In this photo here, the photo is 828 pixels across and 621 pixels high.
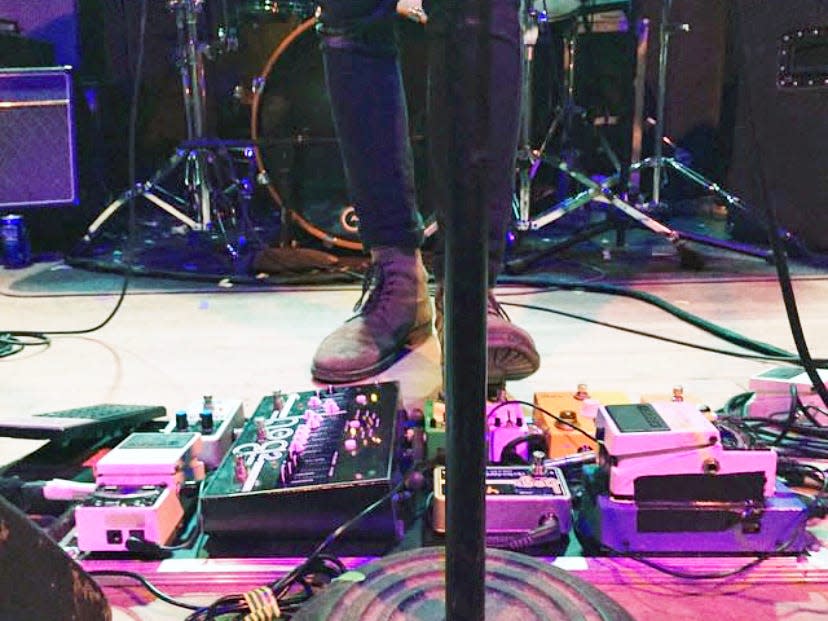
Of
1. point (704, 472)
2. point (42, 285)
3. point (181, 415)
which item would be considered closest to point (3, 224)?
point (42, 285)

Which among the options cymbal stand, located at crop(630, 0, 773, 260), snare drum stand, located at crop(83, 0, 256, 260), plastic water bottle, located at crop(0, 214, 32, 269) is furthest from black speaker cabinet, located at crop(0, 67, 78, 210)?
cymbal stand, located at crop(630, 0, 773, 260)

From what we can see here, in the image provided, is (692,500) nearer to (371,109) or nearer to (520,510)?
(520,510)


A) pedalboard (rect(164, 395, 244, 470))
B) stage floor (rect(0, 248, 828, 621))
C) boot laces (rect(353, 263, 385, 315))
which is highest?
boot laces (rect(353, 263, 385, 315))

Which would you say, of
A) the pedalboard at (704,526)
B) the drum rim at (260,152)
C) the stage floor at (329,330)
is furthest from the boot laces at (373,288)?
the drum rim at (260,152)

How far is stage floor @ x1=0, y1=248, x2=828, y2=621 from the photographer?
26.7 inches

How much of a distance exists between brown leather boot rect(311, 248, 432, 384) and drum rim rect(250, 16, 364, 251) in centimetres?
93

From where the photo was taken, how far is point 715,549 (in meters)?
0.71

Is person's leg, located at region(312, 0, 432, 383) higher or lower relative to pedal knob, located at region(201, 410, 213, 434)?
higher

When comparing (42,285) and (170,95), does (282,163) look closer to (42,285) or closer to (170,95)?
(42,285)

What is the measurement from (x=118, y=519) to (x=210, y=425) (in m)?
0.19

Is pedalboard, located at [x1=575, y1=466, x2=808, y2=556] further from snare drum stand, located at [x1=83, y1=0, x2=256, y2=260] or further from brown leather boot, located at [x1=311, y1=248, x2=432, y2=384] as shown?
snare drum stand, located at [x1=83, y1=0, x2=256, y2=260]

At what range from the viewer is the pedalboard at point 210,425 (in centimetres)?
87

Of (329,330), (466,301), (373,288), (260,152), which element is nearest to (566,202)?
(260,152)

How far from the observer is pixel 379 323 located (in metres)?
1.25
